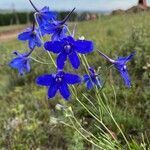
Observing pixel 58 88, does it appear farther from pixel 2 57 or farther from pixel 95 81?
pixel 2 57

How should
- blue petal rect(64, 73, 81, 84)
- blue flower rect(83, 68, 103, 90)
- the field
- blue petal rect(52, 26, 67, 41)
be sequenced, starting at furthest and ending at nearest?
the field < blue flower rect(83, 68, 103, 90) < blue petal rect(52, 26, 67, 41) < blue petal rect(64, 73, 81, 84)

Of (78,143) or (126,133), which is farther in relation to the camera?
(126,133)

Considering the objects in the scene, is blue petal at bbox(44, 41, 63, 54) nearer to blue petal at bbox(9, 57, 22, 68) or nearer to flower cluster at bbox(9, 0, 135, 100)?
flower cluster at bbox(9, 0, 135, 100)

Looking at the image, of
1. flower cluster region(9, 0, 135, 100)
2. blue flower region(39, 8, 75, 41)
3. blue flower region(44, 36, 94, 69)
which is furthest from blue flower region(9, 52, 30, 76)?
blue flower region(44, 36, 94, 69)

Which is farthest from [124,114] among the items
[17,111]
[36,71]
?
[36,71]

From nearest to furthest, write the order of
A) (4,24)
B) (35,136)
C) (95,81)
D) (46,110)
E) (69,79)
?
(69,79)
(95,81)
(35,136)
(46,110)
(4,24)

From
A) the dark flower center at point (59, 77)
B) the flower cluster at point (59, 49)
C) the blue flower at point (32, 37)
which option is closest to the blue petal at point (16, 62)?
the flower cluster at point (59, 49)

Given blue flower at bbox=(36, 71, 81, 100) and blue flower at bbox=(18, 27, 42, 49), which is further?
blue flower at bbox=(18, 27, 42, 49)
